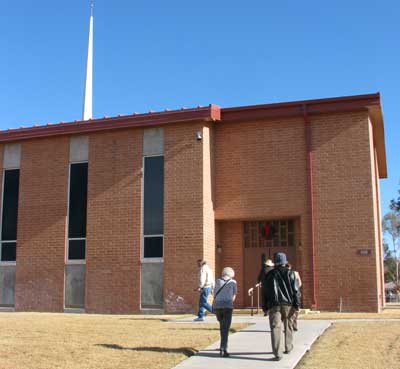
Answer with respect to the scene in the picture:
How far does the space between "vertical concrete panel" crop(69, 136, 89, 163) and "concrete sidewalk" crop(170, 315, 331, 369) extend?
34.1 feet

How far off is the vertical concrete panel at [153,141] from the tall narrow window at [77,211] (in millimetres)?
2346

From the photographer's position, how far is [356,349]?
1069 cm

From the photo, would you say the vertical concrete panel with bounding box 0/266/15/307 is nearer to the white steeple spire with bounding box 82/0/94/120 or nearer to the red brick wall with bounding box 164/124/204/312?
the red brick wall with bounding box 164/124/204/312

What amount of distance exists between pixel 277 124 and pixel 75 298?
28.6 ft

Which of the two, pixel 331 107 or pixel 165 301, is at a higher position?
pixel 331 107

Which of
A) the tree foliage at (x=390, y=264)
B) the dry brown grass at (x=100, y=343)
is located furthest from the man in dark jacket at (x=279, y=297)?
the tree foliage at (x=390, y=264)

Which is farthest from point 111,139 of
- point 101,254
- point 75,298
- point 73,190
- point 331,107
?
point 331,107

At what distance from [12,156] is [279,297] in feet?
51.2

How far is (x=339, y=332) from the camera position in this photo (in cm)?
1276

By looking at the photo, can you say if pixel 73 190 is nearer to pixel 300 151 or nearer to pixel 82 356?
pixel 300 151

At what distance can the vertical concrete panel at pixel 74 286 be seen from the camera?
2128 centimetres

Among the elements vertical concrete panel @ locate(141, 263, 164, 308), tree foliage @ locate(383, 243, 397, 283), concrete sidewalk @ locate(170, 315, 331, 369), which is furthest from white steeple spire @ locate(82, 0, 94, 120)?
tree foliage @ locate(383, 243, 397, 283)

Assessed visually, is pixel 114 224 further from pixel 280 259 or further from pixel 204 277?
pixel 280 259

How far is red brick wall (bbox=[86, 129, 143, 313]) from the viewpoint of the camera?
20719 millimetres
